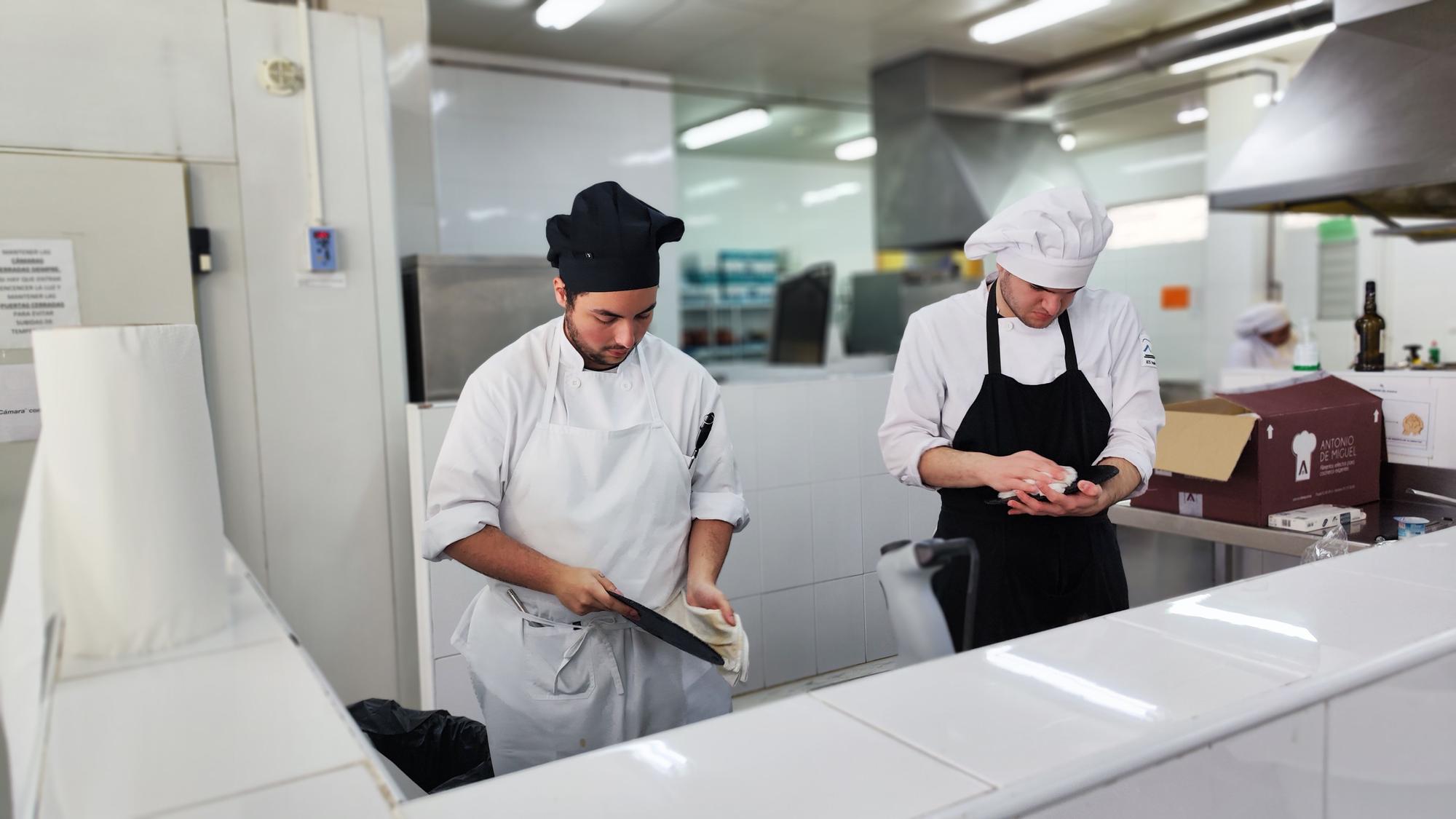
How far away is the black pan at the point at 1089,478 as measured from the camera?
4.00ft

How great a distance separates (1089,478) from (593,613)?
72 cm

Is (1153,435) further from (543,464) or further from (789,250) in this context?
(789,250)

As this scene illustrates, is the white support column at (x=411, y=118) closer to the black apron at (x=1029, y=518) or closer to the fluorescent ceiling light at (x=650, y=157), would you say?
the black apron at (x=1029, y=518)

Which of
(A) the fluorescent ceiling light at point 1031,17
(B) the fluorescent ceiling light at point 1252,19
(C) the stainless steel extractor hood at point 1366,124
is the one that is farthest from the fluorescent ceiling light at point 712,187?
(C) the stainless steel extractor hood at point 1366,124

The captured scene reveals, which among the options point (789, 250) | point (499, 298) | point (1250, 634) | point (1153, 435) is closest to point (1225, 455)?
point (1153, 435)

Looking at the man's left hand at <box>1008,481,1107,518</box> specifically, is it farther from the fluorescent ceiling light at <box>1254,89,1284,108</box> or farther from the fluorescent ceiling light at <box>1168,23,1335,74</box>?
the fluorescent ceiling light at <box>1254,89,1284,108</box>

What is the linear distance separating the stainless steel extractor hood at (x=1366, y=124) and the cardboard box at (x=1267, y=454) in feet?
2.50

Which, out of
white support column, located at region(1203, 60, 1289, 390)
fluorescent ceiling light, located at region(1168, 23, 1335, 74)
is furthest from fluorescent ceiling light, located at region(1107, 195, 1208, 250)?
fluorescent ceiling light, located at region(1168, 23, 1335, 74)

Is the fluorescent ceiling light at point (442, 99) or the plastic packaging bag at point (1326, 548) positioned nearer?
the plastic packaging bag at point (1326, 548)

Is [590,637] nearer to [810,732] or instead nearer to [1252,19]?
[810,732]

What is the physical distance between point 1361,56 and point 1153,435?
2.05m

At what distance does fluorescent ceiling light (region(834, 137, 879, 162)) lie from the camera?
307 inches

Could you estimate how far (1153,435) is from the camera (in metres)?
1.36

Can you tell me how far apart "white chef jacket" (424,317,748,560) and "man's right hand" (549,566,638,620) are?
0.43 feet
